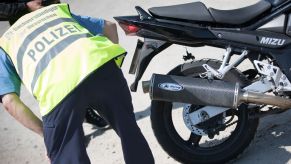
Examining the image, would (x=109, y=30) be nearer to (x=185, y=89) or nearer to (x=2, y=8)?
(x=185, y=89)

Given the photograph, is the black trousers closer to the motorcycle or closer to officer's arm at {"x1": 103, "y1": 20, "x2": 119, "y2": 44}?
the motorcycle

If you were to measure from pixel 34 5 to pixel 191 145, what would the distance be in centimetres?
157

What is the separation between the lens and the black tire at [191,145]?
391cm

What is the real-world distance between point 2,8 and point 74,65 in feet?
1.76

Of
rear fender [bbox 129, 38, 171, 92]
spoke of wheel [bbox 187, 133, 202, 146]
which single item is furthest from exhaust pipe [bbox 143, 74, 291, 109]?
spoke of wheel [bbox 187, 133, 202, 146]

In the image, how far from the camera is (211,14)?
3676 millimetres

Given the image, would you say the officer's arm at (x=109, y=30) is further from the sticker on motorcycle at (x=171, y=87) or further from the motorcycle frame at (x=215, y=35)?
the sticker on motorcycle at (x=171, y=87)

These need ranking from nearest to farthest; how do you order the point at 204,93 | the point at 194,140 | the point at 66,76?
1. the point at 66,76
2. the point at 204,93
3. the point at 194,140

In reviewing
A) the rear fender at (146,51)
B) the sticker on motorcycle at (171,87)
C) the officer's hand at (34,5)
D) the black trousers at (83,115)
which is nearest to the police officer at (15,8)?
the officer's hand at (34,5)

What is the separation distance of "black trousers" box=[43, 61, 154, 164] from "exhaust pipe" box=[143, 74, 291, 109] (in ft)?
1.58

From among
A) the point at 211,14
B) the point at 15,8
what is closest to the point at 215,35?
the point at 211,14

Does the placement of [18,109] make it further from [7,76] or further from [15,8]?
[15,8]

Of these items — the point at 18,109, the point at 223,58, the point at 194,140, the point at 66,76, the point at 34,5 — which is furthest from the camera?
the point at 194,140

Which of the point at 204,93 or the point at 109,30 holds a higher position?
the point at 109,30
